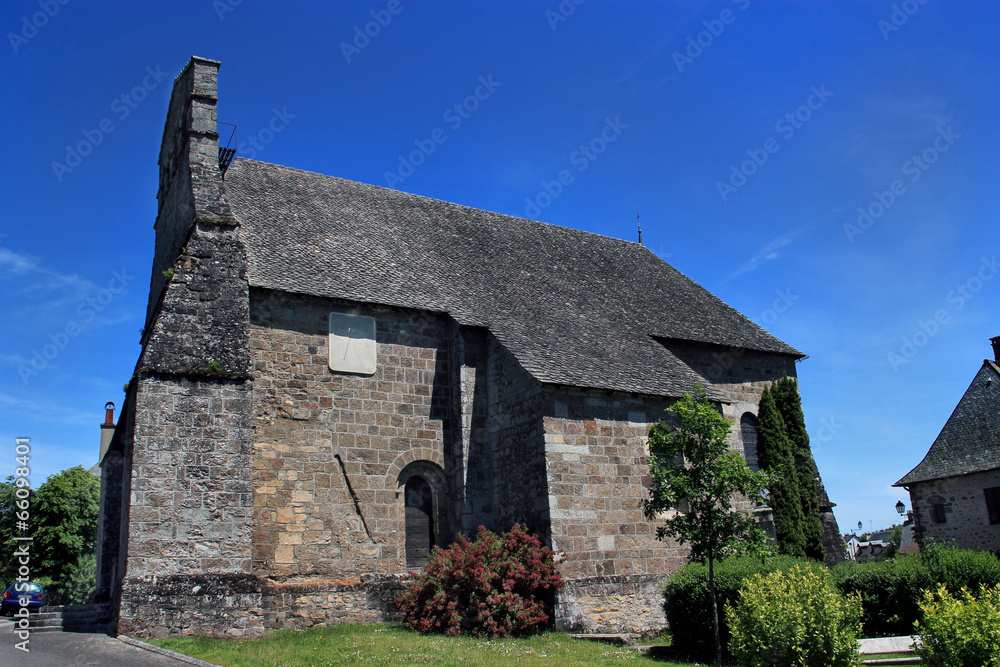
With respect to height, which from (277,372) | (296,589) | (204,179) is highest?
(204,179)

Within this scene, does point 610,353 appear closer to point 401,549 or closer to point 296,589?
point 401,549

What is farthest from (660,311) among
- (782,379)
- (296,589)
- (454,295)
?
(296,589)

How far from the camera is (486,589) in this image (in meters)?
12.9

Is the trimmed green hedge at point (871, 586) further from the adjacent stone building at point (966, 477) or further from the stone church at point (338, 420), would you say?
the adjacent stone building at point (966, 477)

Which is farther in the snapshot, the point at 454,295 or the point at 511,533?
the point at 454,295

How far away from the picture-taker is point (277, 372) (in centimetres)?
1446

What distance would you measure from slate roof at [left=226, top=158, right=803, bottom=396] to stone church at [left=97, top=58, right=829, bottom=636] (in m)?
0.09

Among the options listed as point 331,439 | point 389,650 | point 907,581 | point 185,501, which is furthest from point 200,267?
point 907,581

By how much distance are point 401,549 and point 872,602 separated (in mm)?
8585

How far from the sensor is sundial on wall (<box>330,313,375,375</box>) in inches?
599

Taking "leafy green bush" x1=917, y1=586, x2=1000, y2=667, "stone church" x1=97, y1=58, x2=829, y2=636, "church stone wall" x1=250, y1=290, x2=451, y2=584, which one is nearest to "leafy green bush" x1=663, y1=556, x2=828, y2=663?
"stone church" x1=97, y1=58, x2=829, y2=636

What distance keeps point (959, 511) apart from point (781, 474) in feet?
32.5

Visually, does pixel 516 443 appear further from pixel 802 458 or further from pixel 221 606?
pixel 802 458

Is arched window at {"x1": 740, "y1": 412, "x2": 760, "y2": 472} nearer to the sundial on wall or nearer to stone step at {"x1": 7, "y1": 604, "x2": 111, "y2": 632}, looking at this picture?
the sundial on wall
